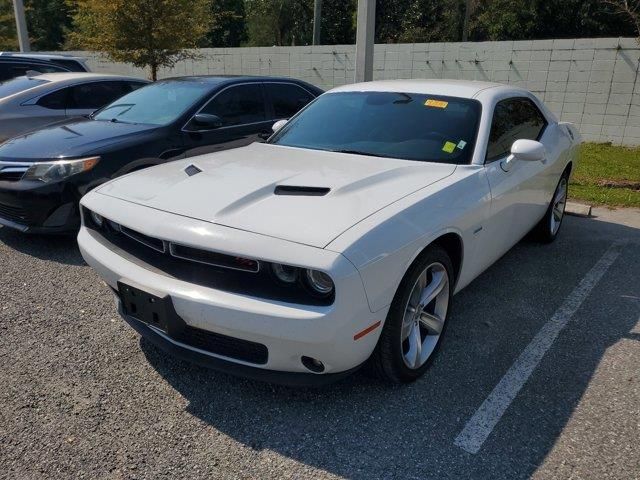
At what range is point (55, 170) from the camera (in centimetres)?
457

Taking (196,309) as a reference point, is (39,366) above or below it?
below

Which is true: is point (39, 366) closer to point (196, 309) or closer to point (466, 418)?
point (196, 309)

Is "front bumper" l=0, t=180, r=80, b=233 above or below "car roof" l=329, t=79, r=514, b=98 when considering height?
below

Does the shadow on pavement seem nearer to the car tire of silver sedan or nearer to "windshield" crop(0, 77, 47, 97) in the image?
the car tire of silver sedan

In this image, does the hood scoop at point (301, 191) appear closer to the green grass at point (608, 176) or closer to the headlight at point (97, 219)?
the headlight at point (97, 219)

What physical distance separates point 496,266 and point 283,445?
2.90 meters

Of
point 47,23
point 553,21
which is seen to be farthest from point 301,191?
point 47,23

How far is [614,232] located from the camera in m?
5.71

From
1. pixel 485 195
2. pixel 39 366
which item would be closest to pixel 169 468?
pixel 39 366

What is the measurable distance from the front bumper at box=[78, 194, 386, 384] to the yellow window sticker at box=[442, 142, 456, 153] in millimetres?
1441

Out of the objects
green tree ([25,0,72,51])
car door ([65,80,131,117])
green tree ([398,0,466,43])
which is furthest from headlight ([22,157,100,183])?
green tree ([25,0,72,51])

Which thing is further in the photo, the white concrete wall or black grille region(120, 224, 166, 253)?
the white concrete wall

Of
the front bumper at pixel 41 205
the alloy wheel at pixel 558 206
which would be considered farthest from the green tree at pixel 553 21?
the front bumper at pixel 41 205

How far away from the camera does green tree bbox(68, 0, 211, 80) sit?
1197 cm
